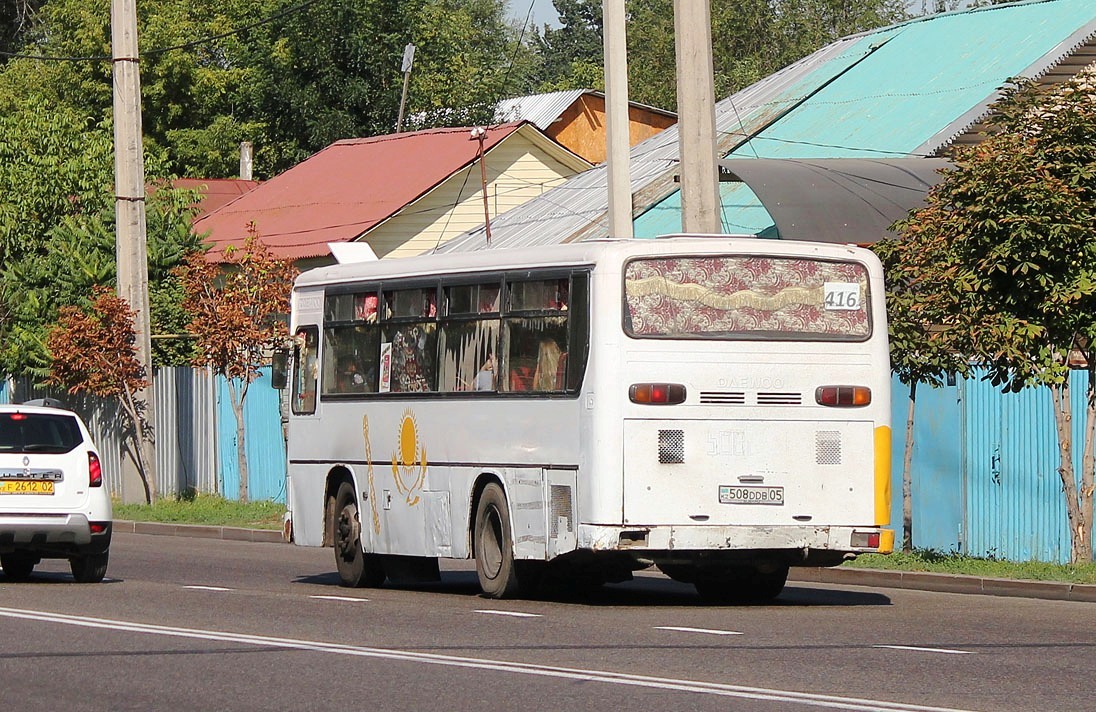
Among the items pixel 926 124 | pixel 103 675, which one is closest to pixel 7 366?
pixel 926 124

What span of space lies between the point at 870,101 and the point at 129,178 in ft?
39.8

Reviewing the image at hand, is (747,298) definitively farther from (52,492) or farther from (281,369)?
(52,492)

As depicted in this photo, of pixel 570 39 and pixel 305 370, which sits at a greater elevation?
pixel 570 39

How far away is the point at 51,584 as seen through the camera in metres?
18.1

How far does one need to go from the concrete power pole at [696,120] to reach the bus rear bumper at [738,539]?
520 centimetres

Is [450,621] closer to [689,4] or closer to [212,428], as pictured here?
[689,4]

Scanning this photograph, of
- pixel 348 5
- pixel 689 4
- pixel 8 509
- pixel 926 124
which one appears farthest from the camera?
pixel 348 5

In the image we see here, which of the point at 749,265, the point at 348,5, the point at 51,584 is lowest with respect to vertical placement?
the point at 51,584

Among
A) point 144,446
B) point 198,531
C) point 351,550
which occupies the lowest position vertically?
point 198,531

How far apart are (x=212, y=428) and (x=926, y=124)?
40.9ft

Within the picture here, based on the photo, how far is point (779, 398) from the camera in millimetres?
15633

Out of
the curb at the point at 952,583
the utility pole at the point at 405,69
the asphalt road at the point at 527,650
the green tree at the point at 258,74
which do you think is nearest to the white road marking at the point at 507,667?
the asphalt road at the point at 527,650

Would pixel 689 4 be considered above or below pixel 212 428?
above

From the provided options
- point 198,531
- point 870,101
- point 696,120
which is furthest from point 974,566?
point 870,101
